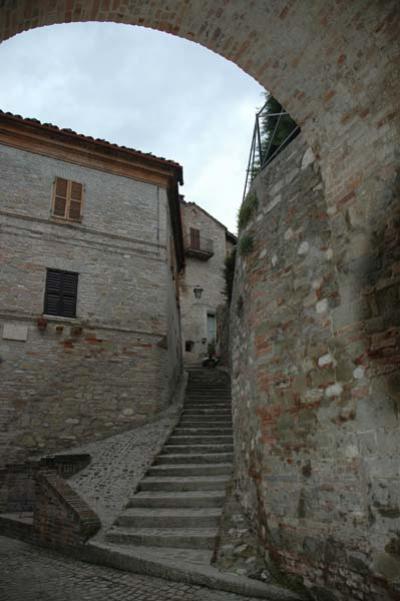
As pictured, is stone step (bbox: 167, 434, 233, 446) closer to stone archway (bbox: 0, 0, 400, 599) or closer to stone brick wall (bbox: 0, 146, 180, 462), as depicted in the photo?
stone brick wall (bbox: 0, 146, 180, 462)

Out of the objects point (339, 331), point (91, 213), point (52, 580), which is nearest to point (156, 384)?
point (91, 213)

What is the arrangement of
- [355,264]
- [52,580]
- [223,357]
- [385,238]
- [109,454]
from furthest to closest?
[223,357]
[109,454]
[52,580]
[355,264]
[385,238]

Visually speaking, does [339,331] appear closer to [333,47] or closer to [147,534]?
[333,47]

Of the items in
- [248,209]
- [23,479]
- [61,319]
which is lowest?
Answer: [23,479]

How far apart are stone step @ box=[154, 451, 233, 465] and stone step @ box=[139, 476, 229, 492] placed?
576 millimetres

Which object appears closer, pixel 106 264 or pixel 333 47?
pixel 333 47

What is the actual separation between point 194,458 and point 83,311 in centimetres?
465

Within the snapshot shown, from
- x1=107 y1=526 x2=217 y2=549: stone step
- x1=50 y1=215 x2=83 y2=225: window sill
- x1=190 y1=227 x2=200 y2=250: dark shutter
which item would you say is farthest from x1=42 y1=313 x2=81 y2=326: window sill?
x1=190 y1=227 x2=200 y2=250: dark shutter

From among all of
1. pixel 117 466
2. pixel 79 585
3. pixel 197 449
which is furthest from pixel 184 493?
pixel 79 585

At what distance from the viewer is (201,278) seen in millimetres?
22609

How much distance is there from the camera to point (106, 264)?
11.4 metres

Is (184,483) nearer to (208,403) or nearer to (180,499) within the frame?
(180,499)

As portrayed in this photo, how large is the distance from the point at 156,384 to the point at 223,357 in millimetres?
7153

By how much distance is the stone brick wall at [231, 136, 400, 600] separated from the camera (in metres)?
3.21
